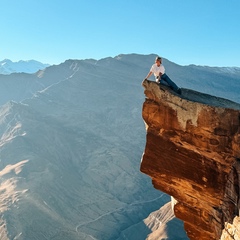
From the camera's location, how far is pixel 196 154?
17.6 m

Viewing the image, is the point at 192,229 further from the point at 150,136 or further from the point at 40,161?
the point at 40,161

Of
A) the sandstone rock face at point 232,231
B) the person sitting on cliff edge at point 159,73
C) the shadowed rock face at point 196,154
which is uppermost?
the person sitting on cliff edge at point 159,73

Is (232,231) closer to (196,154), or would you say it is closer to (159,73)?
(196,154)

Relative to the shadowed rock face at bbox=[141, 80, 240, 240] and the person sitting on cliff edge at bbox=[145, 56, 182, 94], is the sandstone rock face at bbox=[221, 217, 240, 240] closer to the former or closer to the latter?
the shadowed rock face at bbox=[141, 80, 240, 240]

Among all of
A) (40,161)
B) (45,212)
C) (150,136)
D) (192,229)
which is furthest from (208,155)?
(40,161)

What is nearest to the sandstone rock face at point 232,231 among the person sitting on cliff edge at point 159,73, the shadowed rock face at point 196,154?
the shadowed rock face at point 196,154

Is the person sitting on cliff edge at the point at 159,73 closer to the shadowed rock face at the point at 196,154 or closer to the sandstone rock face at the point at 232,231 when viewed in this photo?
the shadowed rock face at the point at 196,154

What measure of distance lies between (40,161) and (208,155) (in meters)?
172

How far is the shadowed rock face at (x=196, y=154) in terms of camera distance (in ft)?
54.6

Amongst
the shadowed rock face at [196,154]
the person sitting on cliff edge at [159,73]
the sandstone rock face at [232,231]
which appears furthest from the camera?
the person sitting on cliff edge at [159,73]

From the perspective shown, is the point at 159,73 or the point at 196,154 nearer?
the point at 196,154

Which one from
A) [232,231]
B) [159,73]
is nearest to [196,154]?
[232,231]

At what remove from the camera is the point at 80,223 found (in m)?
136

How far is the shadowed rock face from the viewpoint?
16.6m
